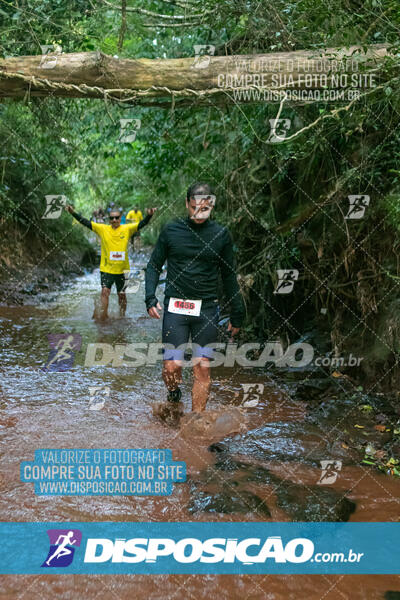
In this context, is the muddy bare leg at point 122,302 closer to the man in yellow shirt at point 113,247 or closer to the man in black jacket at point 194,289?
the man in yellow shirt at point 113,247

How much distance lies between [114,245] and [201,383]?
15.0ft

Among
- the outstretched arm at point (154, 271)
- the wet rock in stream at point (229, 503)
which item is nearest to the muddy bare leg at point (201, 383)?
the outstretched arm at point (154, 271)

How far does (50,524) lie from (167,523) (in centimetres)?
71

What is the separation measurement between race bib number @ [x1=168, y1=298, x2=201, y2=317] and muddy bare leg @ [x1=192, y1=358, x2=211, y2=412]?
0.44 meters

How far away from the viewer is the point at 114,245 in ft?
29.1

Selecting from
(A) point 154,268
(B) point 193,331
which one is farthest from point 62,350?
(B) point 193,331

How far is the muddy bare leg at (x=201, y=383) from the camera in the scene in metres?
4.82

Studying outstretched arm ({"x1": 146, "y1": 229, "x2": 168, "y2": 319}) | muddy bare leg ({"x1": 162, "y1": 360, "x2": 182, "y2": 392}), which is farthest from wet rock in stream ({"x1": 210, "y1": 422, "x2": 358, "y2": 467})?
outstretched arm ({"x1": 146, "y1": 229, "x2": 168, "y2": 319})

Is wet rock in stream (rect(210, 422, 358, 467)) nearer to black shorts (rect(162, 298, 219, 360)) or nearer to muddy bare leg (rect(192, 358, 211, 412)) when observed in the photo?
muddy bare leg (rect(192, 358, 211, 412))

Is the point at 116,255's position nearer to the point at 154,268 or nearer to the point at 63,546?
the point at 154,268

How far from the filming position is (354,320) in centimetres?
612

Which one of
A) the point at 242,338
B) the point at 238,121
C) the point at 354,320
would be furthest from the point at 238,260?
the point at 354,320

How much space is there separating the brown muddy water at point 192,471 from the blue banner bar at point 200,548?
0.08 metres

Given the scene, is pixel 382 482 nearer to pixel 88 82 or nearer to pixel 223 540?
pixel 223 540
